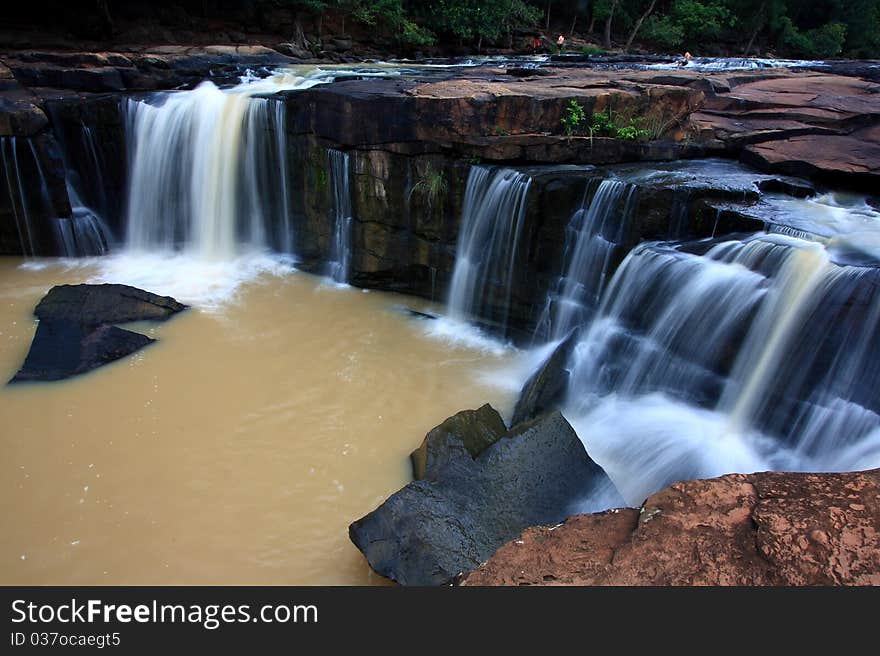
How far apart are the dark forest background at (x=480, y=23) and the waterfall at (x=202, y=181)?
956 centimetres

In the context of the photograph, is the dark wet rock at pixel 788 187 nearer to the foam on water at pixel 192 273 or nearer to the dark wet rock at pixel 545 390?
the dark wet rock at pixel 545 390

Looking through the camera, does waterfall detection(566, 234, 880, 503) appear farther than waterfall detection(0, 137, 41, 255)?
No

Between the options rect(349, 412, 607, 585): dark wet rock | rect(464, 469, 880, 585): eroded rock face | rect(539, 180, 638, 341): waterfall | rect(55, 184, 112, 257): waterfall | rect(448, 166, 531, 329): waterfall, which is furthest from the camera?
rect(55, 184, 112, 257): waterfall

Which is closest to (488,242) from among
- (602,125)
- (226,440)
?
(602,125)

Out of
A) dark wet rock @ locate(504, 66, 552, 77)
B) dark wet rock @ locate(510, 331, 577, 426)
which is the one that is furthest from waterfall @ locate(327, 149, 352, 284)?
dark wet rock @ locate(504, 66, 552, 77)

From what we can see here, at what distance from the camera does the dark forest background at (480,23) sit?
19312 millimetres

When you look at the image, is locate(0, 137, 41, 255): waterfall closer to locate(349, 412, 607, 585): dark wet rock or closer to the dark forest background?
the dark forest background

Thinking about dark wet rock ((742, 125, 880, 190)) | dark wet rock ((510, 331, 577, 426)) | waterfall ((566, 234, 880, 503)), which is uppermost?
dark wet rock ((742, 125, 880, 190))

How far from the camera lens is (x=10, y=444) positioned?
6086 millimetres

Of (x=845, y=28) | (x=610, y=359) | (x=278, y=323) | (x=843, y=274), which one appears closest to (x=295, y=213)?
(x=278, y=323)

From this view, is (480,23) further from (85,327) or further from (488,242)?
(85,327)

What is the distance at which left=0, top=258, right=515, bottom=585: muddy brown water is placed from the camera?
4.93 metres

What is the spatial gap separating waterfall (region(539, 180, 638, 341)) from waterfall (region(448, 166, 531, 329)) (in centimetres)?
78
